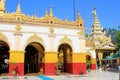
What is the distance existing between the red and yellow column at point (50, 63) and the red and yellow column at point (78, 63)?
2447 millimetres

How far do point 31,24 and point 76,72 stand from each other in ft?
25.3

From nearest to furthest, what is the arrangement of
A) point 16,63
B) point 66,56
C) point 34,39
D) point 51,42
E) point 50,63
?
point 16,63 → point 34,39 → point 50,63 → point 51,42 → point 66,56

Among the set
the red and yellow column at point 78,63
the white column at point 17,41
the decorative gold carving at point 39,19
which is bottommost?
the red and yellow column at point 78,63

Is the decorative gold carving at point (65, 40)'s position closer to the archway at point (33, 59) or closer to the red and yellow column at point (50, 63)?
the red and yellow column at point (50, 63)

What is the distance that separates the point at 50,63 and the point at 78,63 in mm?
3582

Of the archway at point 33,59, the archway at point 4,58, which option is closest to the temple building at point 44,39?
the archway at point 33,59

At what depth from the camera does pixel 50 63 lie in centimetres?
2597

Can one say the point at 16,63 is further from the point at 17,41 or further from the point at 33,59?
the point at 33,59

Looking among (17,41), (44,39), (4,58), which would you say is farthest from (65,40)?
(4,58)

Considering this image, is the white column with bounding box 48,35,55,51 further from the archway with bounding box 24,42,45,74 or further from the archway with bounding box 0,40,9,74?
the archway with bounding box 0,40,9,74

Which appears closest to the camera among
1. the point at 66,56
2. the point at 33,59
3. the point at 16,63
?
the point at 16,63

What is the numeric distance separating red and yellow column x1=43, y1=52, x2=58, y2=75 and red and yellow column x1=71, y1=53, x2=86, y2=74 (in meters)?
2.45

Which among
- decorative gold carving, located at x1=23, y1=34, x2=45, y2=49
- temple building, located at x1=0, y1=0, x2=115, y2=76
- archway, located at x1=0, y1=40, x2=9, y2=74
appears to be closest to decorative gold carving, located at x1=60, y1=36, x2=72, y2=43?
temple building, located at x1=0, y1=0, x2=115, y2=76

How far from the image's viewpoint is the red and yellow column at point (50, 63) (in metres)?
25.8
